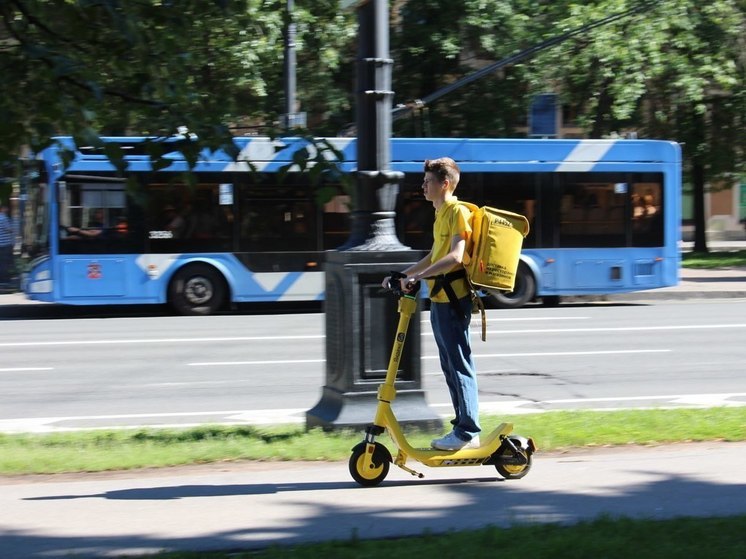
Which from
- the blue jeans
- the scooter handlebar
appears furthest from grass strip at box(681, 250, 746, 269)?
the scooter handlebar

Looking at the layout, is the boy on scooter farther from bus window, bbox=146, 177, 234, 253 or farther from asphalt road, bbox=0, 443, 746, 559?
bus window, bbox=146, 177, 234, 253

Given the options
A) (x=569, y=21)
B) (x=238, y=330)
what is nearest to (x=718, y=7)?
(x=569, y=21)

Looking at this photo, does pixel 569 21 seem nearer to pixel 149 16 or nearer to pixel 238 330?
pixel 238 330

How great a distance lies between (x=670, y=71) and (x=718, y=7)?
6.60 feet

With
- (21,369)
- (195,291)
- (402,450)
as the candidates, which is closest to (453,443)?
(402,450)

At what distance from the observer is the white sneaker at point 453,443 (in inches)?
232

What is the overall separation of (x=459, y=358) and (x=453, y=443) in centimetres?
48

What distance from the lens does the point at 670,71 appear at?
2723 cm

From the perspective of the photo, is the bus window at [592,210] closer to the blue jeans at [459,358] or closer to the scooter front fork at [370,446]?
the blue jeans at [459,358]

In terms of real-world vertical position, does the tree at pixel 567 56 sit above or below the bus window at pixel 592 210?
above

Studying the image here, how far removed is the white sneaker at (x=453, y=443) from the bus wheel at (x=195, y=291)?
508 inches

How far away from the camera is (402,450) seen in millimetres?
5754

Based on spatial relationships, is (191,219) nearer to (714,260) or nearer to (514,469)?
(514,469)

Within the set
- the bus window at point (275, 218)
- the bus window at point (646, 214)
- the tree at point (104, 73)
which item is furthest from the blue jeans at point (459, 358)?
the bus window at point (646, 214)
